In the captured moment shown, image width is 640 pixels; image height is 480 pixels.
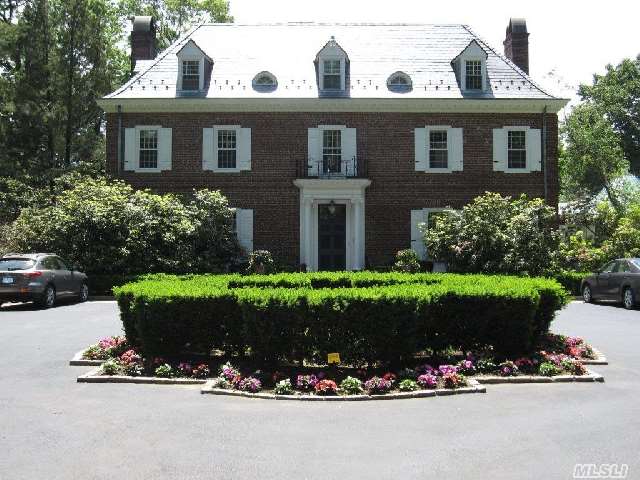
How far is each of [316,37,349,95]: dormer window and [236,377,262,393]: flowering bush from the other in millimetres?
19153

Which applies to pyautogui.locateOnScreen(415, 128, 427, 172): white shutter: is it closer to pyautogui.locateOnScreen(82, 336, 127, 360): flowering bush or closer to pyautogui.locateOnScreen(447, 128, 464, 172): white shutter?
pyautogui.locateOnScreen(447, 128, 464, 172): white shutter

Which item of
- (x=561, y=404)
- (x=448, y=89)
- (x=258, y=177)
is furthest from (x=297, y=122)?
(x=561, y=404)

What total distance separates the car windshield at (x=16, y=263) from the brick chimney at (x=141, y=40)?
14.6m

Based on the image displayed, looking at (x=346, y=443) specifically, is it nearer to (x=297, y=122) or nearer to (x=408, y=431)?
(x=408, y=431)

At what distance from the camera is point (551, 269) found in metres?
21.8

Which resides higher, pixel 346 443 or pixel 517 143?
pixel 517 143

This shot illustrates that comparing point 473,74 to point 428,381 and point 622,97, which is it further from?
point 622,97

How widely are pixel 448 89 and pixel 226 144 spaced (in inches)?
357

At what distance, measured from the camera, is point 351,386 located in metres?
7.58

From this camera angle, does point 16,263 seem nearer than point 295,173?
Yes

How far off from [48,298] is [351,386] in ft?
42.0

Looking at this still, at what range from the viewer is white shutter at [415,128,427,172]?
82.5 ft

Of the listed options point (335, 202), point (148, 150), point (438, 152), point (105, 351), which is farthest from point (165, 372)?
point (438, 152)

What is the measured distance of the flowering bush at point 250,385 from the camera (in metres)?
7.65
